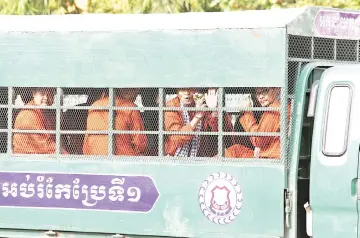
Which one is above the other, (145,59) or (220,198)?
(145,59)

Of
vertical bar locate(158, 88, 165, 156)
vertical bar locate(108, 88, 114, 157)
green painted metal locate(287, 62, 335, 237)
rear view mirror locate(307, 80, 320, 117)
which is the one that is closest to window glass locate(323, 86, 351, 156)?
rear view mirror locate(307, 80, 320, 117)

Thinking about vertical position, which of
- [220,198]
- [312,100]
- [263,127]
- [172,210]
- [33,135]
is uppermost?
[312,100]

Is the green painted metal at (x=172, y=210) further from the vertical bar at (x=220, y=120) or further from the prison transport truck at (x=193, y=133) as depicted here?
the vertical bar at (x=220, y=120)

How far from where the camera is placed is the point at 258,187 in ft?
30.8

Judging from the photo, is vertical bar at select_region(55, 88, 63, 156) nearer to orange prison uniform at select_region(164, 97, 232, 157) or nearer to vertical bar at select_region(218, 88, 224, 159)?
orange prison uniform at select_region(164, 97, 232, 157)

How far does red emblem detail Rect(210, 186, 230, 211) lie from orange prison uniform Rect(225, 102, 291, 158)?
1.07ft

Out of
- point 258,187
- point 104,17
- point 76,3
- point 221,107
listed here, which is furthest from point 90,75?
point 76,3

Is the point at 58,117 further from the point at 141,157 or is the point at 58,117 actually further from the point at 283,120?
the point at 283,120

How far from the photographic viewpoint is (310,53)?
9844 millimetres

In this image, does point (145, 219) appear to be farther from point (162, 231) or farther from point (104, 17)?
point (104, 17)

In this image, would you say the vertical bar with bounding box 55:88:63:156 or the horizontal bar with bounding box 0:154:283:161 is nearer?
the horizontal bar with bounding box 0:154:283:161

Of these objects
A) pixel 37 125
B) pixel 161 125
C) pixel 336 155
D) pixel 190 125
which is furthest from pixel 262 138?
pixel 37 125

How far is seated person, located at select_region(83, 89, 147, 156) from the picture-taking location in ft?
33.1

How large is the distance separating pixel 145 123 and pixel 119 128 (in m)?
0.25
